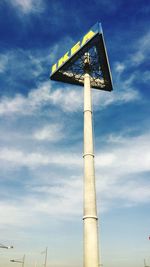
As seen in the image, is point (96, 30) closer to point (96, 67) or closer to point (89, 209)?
point (96, 67)

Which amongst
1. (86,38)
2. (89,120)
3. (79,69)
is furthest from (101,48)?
(89,120)

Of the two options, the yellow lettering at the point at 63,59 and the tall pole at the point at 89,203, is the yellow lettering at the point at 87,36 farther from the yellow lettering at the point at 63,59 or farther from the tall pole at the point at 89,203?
the tall pole at the point at 89,203

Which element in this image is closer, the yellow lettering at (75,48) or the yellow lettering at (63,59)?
the yellow lettering at (75,48)

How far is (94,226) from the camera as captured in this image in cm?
1933

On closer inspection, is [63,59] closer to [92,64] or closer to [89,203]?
[92,64]

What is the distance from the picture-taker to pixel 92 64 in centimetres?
2914

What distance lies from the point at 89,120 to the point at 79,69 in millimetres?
8206

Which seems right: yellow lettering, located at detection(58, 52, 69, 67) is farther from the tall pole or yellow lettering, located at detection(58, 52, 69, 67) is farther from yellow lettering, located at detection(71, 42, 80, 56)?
the tall pole

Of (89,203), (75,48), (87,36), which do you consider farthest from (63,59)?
(89,203)

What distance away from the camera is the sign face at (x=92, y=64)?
1025 inches

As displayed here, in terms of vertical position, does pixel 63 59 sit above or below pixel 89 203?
above

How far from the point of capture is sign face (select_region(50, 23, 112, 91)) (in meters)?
26.0

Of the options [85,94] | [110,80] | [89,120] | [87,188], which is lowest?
[87,188]

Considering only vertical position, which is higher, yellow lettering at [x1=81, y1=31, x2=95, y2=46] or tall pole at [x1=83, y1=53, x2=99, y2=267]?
yellow lettering at [x1=81, y1=31, x2=95, y2=46]
